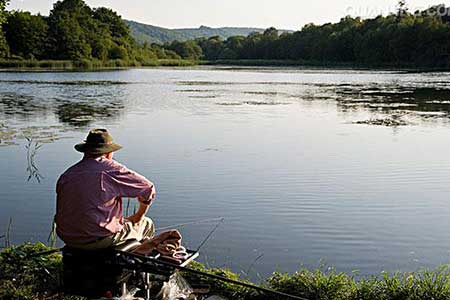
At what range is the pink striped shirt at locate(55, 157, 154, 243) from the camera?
390 cm

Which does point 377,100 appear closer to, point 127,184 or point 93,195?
point 127,184

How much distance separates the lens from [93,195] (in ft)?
12.8

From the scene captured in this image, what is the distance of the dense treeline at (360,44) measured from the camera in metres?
81.8

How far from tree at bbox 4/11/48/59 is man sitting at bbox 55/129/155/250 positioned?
3221 inches

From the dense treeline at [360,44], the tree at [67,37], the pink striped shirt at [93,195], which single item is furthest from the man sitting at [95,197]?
the tree at [67,37]

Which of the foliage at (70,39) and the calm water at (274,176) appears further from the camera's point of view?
the foliage at (70,39)

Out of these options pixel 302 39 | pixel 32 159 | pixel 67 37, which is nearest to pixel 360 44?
pixel 302 39

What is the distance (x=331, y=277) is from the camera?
495 cm

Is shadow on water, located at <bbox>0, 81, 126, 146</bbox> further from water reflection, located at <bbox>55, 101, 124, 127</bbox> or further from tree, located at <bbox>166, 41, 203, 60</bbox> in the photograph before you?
tree, located at <bbox>166, 41, 203, 60</bbox>

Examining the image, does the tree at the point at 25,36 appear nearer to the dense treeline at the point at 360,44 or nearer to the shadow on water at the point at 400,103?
the dense treeline at the point at 360,44

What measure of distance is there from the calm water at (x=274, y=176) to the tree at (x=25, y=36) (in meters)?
63.3

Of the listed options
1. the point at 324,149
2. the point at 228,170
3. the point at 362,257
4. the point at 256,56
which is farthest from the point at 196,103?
the point at 256,56

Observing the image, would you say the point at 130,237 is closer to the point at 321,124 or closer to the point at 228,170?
the point at 228,170

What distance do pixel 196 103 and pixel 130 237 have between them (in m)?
21.3
